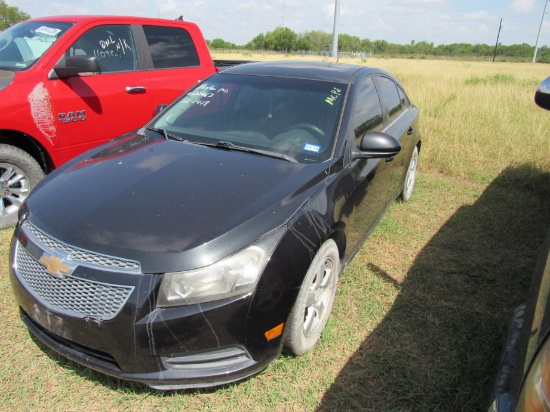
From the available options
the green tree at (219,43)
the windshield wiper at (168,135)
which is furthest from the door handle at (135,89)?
the green tree at (219,43)

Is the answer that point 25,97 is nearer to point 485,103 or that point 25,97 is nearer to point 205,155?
point 205,155

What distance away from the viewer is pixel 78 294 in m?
1.82

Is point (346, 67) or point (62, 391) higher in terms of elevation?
point (346, 67)

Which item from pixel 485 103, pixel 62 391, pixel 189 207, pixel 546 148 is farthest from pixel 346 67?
pixel 485 103

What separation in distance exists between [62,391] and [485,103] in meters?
10.5

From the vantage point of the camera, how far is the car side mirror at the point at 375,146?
2727mm

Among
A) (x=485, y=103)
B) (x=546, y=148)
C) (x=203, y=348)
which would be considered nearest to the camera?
(x=203, y=348)

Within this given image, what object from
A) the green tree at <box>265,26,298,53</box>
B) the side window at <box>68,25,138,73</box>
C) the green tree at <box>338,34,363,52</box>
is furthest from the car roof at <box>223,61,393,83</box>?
the green tree at <box>265,26,298,53</box>

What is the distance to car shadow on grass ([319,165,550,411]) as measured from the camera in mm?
2211

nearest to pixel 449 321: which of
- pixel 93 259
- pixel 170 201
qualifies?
pixel 170 201

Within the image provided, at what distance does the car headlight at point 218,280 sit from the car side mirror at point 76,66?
2.72m

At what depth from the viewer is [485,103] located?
9.88m

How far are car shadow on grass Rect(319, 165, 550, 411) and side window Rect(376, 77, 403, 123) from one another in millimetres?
1313

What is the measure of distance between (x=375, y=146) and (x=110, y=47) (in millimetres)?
3149
